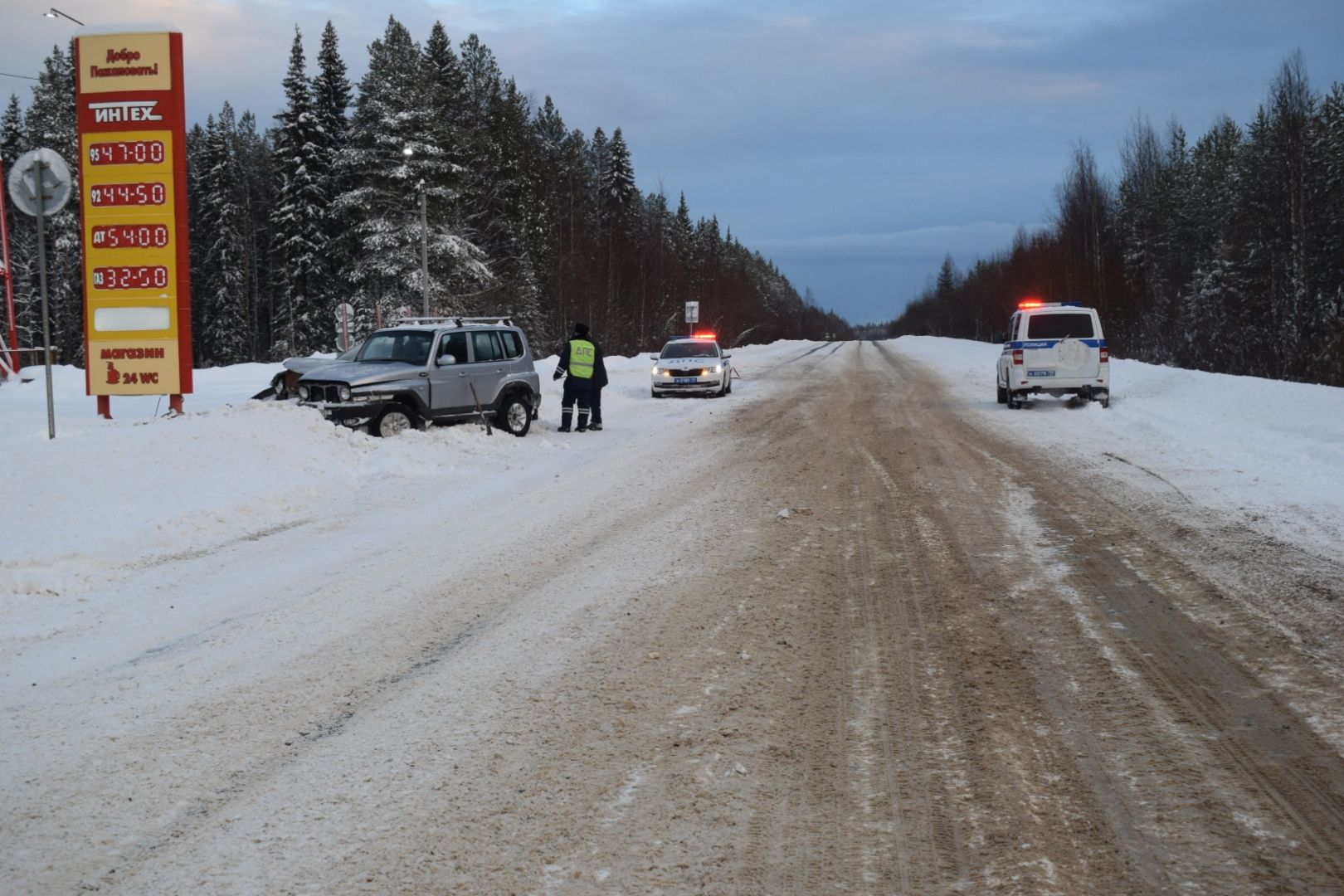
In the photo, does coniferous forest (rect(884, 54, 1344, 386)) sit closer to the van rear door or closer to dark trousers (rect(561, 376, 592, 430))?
the van rear door

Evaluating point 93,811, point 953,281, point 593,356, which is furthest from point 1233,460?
point 953,281

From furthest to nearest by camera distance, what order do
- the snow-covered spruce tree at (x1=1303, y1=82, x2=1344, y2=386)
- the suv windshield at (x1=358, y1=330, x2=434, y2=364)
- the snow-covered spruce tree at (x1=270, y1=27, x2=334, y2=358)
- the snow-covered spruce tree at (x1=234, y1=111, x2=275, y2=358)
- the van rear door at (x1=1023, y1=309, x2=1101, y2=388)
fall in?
the snow-covered spruce tree at (x1=234, y1=111, x2=275, y2=358), the snow-covered spruce tree at (x1=270, y1=27, x2=334, y2=358), the snow-covered spruce tree at (x1=1303, y1=82, x2=1344, y2=386), the van rear door at (x1=1023, y1=309, x2=1101, y2=388), the suv windshield at (x1=358, y1=330, x2=434, y2=364)

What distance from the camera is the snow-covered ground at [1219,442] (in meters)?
9.35

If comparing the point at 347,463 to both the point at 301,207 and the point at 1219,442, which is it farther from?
the point at 301,207

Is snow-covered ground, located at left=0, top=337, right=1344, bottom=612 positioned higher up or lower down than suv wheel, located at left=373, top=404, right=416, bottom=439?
lower down

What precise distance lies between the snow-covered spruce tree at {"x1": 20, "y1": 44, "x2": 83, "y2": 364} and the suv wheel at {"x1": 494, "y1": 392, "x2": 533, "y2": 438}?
180 feet

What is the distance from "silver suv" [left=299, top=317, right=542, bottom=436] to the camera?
1433cm

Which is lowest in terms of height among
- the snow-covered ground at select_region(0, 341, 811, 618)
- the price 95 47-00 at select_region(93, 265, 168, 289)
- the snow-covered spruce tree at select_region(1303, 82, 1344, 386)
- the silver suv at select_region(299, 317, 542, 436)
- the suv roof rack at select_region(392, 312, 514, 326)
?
the snow-covered ground at select_region(0, 341, 811, 618)

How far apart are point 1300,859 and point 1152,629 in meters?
2.70

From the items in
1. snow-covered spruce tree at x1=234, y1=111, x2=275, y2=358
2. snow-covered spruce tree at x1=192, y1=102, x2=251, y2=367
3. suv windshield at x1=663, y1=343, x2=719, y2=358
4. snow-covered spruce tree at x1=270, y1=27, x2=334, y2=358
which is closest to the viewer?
suv windshield at x1=663, y1=343, x2=719, y2=358

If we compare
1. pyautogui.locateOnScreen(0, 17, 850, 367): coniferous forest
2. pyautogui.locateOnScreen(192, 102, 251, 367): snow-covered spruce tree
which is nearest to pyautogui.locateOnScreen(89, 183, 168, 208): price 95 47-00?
pyautogui.locateOnScreen(0, 17, 850, 367): coniferous forest

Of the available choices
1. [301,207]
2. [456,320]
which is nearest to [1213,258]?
[301,207]

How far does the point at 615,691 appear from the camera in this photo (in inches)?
192

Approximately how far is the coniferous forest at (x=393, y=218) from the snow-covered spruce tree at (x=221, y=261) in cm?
17
